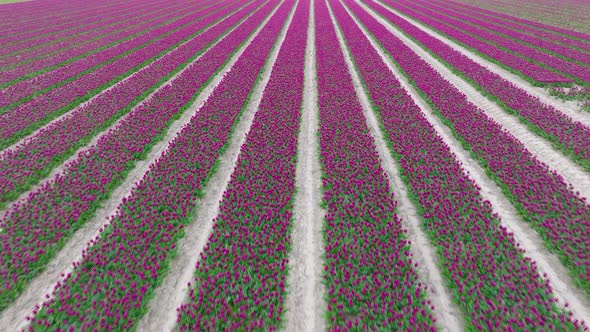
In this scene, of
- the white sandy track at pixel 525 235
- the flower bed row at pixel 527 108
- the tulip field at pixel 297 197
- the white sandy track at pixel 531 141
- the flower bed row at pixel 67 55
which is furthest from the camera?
the flower bed row at pixel 67 55

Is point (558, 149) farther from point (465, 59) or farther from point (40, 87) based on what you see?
point (40, 87)

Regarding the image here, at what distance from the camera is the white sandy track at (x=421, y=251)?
5.30 meters

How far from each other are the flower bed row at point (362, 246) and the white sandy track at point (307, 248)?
0.74 feet

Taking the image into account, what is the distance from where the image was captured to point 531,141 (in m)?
11.0

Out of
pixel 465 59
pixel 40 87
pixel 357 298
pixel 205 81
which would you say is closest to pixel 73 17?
pixel 40 87

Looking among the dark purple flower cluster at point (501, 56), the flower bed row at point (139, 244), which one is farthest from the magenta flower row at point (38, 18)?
the dark purple flower cluster at point (501, 56)

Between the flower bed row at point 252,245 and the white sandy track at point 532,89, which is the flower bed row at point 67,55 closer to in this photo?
the flower bed row at point 252,245

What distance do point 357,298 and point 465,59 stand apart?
2084cm

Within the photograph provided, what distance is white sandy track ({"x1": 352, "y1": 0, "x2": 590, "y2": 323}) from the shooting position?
5.51 metres

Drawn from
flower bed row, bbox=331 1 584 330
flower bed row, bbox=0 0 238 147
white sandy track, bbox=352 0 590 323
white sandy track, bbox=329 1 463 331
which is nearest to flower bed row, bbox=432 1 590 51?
white sandy track, bbox=352 0 590 323

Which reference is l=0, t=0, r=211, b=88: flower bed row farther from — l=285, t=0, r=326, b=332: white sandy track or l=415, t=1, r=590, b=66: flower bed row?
l=415, t=1, r=590, b=66: flower bed row

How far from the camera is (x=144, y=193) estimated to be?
27.0ft

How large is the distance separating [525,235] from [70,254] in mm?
11061

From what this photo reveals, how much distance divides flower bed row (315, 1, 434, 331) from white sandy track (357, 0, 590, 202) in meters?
5.93
